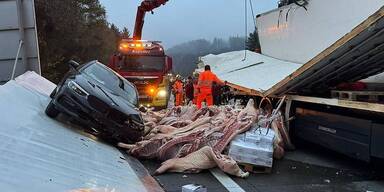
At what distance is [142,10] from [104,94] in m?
15.4

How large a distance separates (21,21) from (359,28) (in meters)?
8.71

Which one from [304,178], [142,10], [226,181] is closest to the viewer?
[226,181]

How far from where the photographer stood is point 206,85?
1403cm

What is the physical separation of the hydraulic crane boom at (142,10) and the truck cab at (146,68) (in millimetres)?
3448

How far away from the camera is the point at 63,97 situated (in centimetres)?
843

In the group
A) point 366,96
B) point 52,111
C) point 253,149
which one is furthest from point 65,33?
point 366,96

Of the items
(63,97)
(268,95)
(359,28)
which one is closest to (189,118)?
(268,95)

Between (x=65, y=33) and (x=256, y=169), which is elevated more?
(x=65, y=33)

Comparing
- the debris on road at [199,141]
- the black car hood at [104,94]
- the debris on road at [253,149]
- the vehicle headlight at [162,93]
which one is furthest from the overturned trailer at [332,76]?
the vehicle headlight at [162,93]

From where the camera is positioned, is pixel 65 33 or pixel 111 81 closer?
pixel 111 81

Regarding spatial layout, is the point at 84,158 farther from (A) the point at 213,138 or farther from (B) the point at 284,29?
(B) the point at 284,29

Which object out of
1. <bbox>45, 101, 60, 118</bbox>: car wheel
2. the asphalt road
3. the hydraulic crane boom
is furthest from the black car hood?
the hydraulic crane boom

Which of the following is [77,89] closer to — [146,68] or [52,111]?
[52,111]

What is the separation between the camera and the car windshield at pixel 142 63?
768 inches
